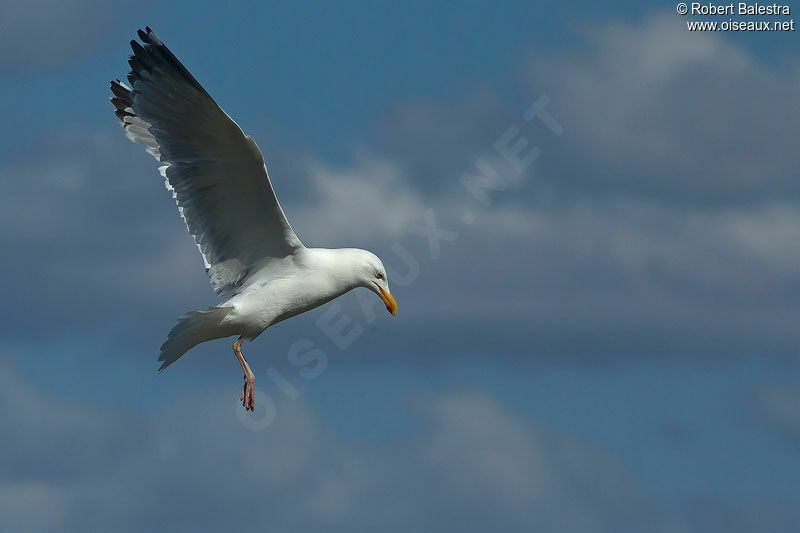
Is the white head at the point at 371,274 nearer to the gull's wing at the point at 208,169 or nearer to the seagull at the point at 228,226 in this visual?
the seagull at the point at 228,226

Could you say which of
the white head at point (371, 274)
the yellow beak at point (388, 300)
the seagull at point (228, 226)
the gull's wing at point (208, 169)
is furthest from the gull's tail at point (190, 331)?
the yellow beak at point (388, 300)

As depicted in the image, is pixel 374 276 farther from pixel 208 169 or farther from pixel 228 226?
pixel 208 169

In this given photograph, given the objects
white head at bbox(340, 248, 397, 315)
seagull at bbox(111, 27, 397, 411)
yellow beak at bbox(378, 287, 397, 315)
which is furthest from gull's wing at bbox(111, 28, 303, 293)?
yellow beak at bbox(378, 287, 397, 315)

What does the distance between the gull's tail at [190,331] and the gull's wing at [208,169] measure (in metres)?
1.06

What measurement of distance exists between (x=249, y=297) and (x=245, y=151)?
2.19 metres

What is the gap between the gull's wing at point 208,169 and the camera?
57.7ft

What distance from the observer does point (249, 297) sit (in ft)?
60.7

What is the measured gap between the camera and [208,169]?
59.1 ft

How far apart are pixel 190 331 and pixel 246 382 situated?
1.07 m

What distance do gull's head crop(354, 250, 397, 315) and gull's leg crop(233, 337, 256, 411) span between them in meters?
1.89

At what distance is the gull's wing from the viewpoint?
1759 cm

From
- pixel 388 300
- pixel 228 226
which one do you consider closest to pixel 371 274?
pixel 388 300

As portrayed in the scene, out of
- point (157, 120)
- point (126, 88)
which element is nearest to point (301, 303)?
point (157, 120)

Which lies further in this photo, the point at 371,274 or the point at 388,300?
the point at 388,300
